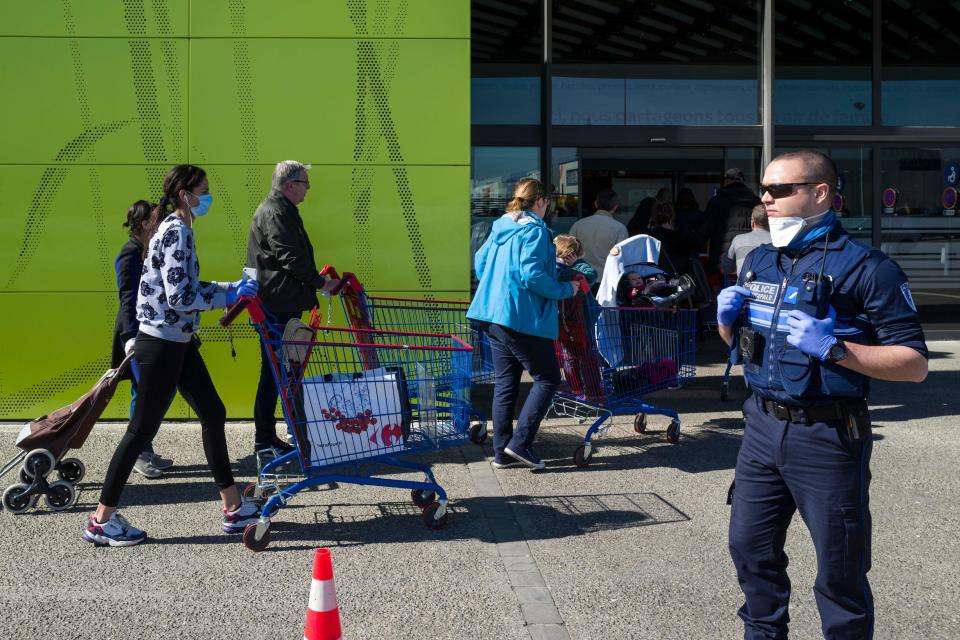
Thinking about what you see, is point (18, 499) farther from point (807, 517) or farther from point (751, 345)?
point (807, 517)

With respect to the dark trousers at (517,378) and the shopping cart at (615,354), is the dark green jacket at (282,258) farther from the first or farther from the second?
the shopping cart at (615,354)

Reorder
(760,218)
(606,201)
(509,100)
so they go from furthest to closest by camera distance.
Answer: (509,100) → (606,201) → (760,218)

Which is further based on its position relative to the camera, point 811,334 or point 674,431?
point 674,431

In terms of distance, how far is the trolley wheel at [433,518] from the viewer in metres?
5.56

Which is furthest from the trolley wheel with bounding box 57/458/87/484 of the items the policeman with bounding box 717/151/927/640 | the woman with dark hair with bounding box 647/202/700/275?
the woman with dark hair with bounding box 647/202/700/275

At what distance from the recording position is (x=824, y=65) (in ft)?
42.0

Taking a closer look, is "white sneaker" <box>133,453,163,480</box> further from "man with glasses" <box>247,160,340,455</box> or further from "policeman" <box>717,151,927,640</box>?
"policeman" <box>717,151,927,640</box>

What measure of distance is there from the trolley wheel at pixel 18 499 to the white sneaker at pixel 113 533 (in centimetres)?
74

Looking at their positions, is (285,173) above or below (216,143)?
below

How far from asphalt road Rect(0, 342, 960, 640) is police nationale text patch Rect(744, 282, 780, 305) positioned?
1.55 m

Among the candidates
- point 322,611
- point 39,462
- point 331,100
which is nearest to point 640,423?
point 331,100

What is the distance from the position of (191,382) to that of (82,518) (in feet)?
3.71

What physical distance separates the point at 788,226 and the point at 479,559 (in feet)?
8.30

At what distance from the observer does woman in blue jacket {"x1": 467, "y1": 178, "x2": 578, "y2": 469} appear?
21.4 ft
